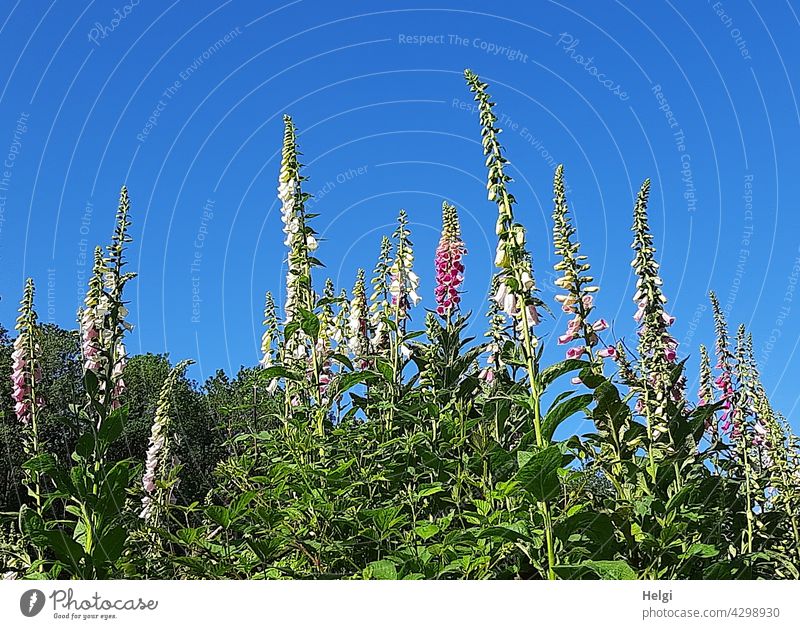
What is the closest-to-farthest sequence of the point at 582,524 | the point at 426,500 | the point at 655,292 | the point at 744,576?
the point at 582,524, the point at 744,576, the point at 426,500, the point at 655,292

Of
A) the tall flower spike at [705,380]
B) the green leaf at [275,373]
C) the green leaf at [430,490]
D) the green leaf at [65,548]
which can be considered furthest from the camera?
the tall flower spike at [705,380]

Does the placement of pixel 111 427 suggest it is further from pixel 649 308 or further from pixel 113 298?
pixel 649 308

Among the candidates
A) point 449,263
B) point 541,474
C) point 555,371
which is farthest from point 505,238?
point 449,263

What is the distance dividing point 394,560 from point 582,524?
2.46 ft

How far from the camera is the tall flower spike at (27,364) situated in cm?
464

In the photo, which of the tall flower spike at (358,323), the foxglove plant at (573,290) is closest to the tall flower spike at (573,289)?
the foxglove plant at (573,290)

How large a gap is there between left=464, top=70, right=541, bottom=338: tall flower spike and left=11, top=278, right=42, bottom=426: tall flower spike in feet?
9.75

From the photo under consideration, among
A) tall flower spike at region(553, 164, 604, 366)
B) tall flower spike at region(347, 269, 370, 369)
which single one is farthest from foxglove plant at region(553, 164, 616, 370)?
tall flower spike at region(347, 269, 370, 369)

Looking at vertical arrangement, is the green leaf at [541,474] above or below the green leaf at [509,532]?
above

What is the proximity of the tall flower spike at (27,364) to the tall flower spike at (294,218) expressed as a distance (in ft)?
5.40

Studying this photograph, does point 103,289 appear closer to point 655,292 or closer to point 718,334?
point 655,292

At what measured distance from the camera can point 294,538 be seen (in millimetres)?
2980

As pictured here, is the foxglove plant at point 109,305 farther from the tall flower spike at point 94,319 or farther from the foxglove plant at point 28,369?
the foxglove plant at point 28,369
